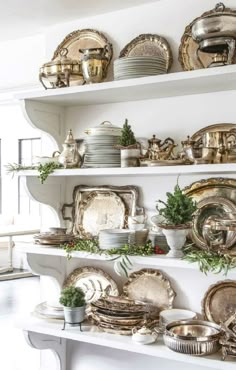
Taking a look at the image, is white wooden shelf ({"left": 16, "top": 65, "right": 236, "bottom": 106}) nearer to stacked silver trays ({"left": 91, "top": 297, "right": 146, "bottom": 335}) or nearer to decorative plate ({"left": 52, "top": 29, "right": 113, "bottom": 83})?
decorative plate ({"left": 52, "top": 29, "right": 113, "bottom": 83})

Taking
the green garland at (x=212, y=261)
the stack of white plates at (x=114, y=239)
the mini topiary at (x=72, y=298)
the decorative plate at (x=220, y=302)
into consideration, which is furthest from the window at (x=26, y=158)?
the green garland at (x=212, y=261)

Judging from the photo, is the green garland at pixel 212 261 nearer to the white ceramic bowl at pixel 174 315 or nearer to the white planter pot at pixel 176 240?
the white planter pot at pixel 176 240

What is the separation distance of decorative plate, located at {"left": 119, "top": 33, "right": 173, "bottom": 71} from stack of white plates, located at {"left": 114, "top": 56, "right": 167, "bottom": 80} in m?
0.12

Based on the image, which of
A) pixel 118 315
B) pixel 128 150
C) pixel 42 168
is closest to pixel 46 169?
pixel 42 168

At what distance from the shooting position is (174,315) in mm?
2314

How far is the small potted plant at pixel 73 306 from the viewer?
237cm

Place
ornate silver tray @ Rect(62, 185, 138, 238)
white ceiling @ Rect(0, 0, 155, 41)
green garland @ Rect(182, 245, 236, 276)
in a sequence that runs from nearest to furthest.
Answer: green garland @ Rect(182, 245, 236, 276), white ceiling @ Rect(0, 0, 155, 41), ornate silver tray @ Rect(62, 185, 138, 238)

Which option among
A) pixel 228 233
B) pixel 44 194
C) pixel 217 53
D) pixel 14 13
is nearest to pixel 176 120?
pixel 217 53

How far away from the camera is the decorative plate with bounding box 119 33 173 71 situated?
7.82 ft

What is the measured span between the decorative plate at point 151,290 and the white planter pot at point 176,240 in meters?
0.32

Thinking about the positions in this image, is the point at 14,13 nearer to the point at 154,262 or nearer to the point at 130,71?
the point at 130,71

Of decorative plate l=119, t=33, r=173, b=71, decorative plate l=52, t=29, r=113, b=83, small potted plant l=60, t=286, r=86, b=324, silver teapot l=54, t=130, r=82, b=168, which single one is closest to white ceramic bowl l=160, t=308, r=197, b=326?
small potted plant l=60, t=286, r=86, b=324

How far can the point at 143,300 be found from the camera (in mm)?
2477

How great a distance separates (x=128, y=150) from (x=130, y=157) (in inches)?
1.3
